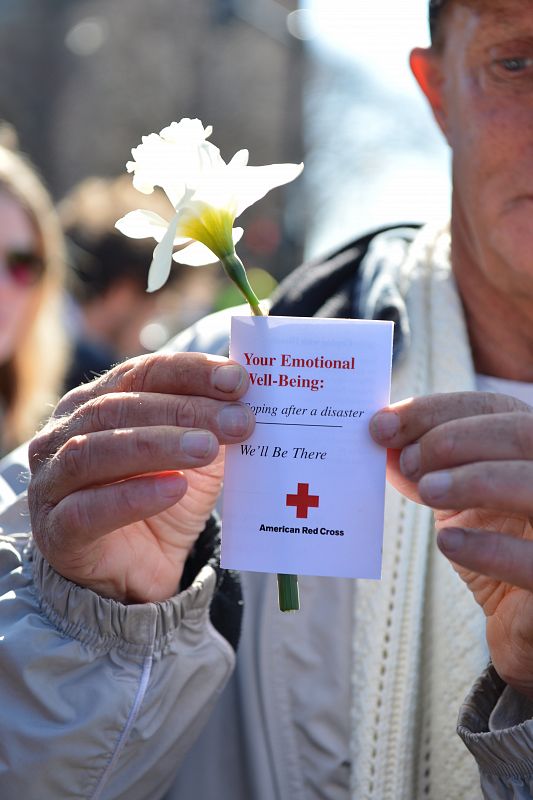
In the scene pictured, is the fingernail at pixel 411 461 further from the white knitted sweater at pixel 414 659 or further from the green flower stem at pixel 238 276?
the white knitted sweater at pixel 414 659

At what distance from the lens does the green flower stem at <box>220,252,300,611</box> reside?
4.68 feet

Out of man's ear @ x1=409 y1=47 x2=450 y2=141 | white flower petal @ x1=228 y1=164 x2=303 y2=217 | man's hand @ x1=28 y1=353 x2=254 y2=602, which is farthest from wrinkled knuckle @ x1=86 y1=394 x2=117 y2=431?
man's ear @ x1=409 y1=47 x2=450 y2=141

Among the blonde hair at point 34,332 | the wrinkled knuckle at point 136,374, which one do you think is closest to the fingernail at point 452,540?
the wrinkled knuckle at point 136,374

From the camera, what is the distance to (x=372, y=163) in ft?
68.2

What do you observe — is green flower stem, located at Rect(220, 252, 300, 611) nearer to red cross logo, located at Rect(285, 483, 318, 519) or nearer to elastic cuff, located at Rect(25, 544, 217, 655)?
red cross logo, located at Rect(285, 483, 318, 519)

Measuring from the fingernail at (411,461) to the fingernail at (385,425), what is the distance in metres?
0.03

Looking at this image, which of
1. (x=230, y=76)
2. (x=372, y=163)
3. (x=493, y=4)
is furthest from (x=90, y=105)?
(x=493, y=4)

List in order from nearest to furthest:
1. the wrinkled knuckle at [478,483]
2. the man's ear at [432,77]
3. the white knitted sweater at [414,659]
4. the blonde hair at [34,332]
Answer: the wrinkled knuckle at [478,483] → the white knitted sweater at [414,659] → the man's ear at [432,77] → the blonde hair at [34,332]

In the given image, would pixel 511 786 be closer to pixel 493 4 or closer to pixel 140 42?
pixel 493 4

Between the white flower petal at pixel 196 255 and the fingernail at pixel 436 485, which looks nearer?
the fingernail at pixel 436 485

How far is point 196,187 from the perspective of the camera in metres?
1.38

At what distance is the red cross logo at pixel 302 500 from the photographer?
1435mm

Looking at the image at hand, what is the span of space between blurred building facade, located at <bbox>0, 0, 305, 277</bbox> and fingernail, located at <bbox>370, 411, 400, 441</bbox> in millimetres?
19011

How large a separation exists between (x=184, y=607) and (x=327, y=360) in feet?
1.73
